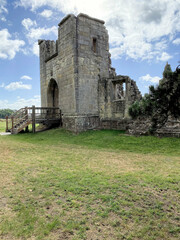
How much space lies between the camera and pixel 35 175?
5543 millimetres

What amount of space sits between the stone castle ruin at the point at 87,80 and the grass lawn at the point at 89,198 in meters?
7.08

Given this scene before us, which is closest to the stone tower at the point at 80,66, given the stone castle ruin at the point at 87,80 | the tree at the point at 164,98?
the stone castle ruin at the point at 87,80

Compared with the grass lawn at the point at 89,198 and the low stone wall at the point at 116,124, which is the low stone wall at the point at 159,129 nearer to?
the low stone wall at the point at 116,124

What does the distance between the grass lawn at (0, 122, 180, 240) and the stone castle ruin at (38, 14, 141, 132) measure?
7.08 metres

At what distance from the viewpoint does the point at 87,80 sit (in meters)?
14.9

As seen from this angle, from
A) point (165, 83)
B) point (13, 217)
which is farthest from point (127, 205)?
point (165, 83)

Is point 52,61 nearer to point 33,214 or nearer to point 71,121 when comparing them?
point 71,121

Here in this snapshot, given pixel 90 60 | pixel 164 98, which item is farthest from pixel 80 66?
pixel 164 98

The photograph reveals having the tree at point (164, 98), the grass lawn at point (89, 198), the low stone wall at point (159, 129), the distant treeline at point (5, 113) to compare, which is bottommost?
the grass lawn at point (89, 198)

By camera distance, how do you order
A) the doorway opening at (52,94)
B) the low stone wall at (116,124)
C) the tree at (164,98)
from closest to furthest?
the tree at (164,98)
the low stone wall at (116,124)
the doorway opening at (52,94)

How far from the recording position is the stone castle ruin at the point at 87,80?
46.9 ft

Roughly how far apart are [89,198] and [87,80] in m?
11.9

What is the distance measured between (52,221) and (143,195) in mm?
2104

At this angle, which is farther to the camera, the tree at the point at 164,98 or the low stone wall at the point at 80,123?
the low stone wall at the point at 80,123
